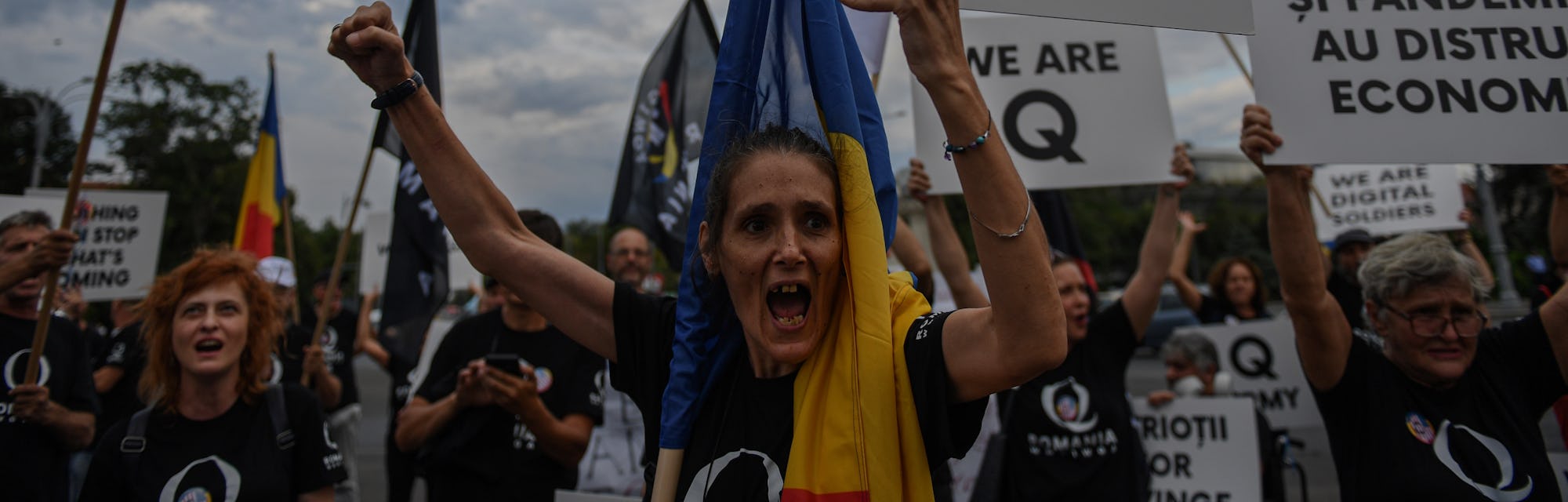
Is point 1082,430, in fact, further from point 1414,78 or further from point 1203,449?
point 1414,78

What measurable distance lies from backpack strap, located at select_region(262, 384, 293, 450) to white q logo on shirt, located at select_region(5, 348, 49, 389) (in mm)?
1091

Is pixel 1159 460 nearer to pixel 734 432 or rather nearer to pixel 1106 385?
pixel 1106 385

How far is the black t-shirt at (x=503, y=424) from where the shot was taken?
142 inches

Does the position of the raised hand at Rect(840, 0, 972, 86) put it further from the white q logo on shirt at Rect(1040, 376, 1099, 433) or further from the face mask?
the face mask

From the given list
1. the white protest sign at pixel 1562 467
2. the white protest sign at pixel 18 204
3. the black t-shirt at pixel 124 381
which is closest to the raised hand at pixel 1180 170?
the white protest sign at pixel 1562 467

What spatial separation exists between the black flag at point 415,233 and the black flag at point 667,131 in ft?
4.12

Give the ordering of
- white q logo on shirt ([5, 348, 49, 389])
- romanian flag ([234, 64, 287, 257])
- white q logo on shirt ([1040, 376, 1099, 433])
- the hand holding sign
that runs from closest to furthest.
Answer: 1. the hand holding sign
2. white q logo on shirt ([5, 348, 49, 389])
3. white q logo on shirt ([1040, 376, 1099, 433])
4. romanian flag ([234, 64, 287, 257])

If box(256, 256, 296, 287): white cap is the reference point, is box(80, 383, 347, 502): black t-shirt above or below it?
below

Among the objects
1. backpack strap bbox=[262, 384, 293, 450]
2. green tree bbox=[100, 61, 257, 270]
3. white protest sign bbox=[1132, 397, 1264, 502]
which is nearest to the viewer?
backpack strap bbox=[262, 384, 293, 450]

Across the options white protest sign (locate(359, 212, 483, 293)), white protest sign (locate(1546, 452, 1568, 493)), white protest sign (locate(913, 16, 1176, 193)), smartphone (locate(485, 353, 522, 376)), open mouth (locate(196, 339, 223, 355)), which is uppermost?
white protest sign (locate(359, 212, 483, 293))

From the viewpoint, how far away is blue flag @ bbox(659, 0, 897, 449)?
183cm

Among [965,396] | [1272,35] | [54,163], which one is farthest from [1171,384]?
[54,163]

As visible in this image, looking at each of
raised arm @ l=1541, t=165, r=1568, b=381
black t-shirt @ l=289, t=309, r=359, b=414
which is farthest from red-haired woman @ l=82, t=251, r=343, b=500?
black t-shirt @ l=289, t=309, r=359, b=414

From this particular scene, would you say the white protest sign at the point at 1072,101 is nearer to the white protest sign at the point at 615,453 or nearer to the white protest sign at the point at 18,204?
the white protest sign at the point at 615,453
